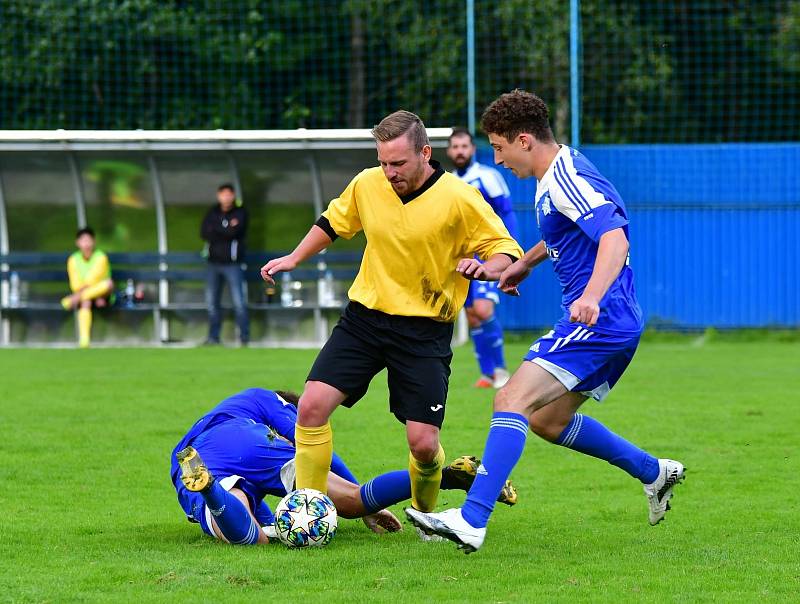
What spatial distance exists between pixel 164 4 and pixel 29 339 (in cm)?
713

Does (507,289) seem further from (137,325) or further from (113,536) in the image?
(137,325)

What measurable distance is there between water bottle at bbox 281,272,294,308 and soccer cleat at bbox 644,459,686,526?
1162 centimetres

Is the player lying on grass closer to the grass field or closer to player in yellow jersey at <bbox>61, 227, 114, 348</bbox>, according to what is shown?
the grass field

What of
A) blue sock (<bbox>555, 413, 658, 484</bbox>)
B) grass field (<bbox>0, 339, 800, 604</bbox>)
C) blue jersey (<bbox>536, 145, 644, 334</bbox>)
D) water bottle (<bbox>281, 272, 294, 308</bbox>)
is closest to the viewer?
grass field (<bbox>0, 339, 800, 604</bbox>)

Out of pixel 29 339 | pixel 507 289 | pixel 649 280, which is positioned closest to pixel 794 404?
pixel 507 289

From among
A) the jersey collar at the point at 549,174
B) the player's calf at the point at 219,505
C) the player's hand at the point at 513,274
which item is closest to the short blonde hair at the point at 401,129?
the jersey collar at the point at 549,174

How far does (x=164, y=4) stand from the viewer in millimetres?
22453

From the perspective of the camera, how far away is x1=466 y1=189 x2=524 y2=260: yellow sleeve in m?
5.93

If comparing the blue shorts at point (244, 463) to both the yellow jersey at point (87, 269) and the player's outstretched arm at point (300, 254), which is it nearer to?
the player's outstretched arm at point (300, 254)

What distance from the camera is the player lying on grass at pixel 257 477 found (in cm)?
580

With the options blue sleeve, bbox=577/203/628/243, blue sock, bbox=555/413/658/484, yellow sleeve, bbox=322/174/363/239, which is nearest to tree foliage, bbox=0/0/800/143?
yellow sleeve, bbox=322/174/363/239

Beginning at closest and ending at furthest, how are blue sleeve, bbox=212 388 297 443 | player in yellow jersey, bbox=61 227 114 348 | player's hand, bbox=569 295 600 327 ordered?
1. player's hand, bbox=569 295 600 327
2. blue sleeve, bbox=212 388 297 443
3. player in yellow jersey, bbox=61 227 114 348

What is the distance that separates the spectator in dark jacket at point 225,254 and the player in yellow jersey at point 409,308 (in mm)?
10775

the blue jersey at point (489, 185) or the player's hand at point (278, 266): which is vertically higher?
the player's hand at point (278, 266)
